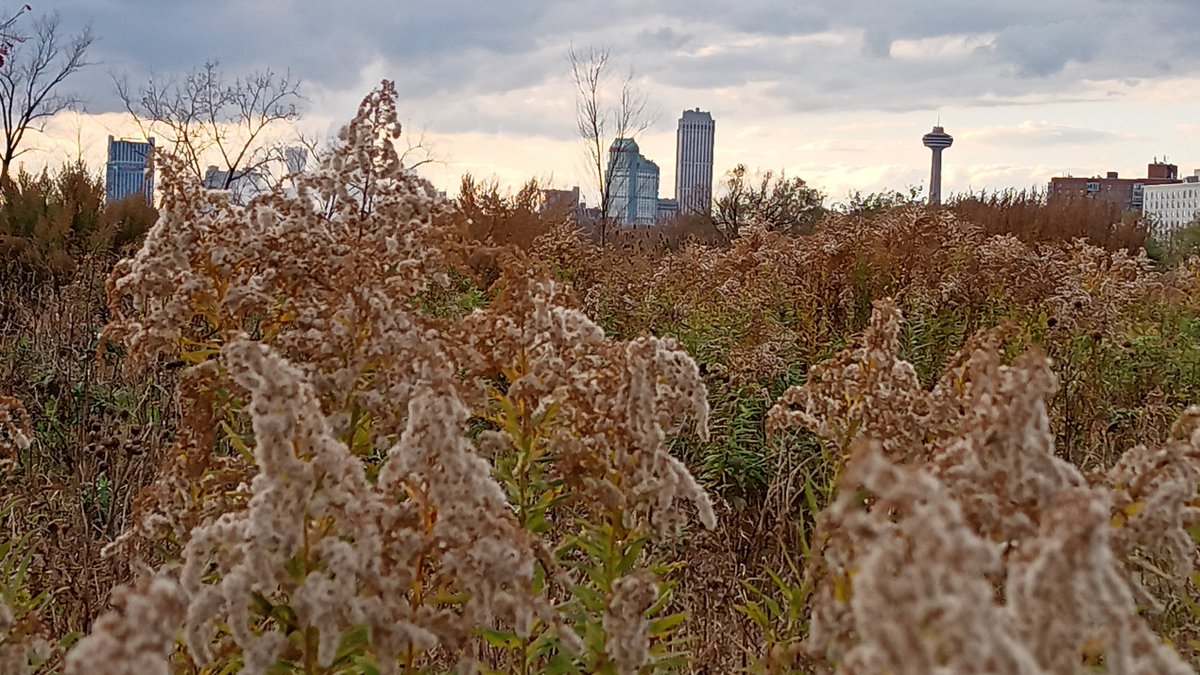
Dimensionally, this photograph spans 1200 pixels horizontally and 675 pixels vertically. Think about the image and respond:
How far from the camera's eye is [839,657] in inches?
60.7

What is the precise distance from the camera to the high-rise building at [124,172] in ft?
49.6

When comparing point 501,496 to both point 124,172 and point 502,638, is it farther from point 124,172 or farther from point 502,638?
point 124,172

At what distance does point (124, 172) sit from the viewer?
18.4 meters

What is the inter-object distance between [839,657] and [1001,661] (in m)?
0.66

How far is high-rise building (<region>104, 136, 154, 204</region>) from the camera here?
15129 millimetres

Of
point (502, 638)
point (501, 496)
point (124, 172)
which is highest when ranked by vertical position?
point (124, 172)

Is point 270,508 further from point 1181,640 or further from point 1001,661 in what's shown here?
point 1181,640

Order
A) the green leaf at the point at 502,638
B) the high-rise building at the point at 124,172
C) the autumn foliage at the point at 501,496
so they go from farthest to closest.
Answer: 1. the high-rise building at the point at 124,172
2. the green leaf at the point at 502,638
3. the autumn foliage at the point at 501,496

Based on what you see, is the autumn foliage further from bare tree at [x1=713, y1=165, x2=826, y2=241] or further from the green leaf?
bare tree at [x1=713, y1=165, x2=826, y2=241]

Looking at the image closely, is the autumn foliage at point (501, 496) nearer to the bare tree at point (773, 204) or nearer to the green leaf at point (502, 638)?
the green leaf at point (502, 638)

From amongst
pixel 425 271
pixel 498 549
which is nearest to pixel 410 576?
pixel 498 549

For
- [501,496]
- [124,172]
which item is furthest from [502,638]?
[124,172]

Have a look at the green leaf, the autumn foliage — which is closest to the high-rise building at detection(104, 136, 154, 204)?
the autumn foliage

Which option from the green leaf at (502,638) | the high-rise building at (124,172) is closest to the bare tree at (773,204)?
the high-rise building at (124,172)
